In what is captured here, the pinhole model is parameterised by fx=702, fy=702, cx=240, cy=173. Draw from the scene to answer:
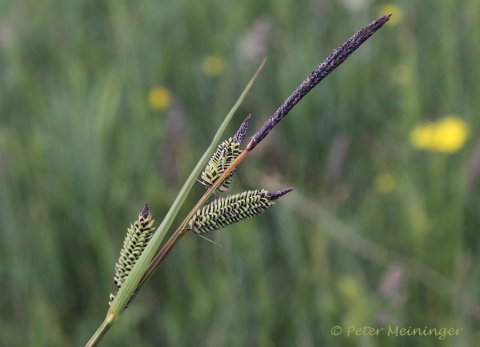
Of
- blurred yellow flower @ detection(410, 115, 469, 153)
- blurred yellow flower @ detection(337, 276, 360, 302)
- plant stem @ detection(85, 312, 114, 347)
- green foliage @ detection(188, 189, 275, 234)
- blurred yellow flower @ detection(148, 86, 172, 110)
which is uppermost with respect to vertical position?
blurred yellow flower @ detection(410, 115, 469, 153)

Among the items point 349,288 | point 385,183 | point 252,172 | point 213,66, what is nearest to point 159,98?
point 213,66

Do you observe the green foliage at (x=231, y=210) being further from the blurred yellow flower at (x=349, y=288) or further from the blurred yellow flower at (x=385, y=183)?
the blurred yellow flower at (x=385, y=183)

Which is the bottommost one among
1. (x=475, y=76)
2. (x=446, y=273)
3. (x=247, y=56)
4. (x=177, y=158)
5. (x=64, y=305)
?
(x=64, y=305)

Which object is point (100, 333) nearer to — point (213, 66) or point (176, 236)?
point (176, 236)

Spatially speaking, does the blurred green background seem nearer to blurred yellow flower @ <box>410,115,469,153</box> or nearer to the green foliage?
blurred yellow flower @ <box>410,115,469,153</box>

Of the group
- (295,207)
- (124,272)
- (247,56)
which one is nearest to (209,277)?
(295,207)

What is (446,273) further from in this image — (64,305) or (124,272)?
(124,272)

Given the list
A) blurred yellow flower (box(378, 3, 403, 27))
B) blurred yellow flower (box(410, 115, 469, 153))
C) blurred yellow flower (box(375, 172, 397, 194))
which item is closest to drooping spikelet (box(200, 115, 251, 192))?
blurred yellow flower (box(375, 172, 397, 194))
